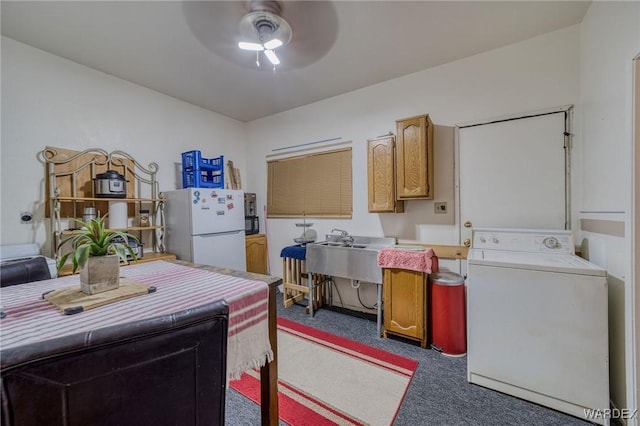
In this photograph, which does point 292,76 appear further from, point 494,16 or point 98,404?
point 98,404

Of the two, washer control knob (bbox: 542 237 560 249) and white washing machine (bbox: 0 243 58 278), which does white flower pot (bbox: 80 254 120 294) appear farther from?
washer control knob (bbox: 542 237 560 249)

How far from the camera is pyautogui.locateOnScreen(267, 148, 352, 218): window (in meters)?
3.39

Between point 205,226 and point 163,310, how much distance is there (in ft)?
7.76

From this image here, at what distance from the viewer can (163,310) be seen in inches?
35.6

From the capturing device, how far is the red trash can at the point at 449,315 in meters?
2.23

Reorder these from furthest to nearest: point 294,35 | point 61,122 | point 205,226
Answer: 1. point 205,226
2. point 61,122
3. point 294,35

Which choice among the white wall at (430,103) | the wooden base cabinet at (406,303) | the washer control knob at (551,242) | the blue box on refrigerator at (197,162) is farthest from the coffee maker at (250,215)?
the washer control knob at (551,242)

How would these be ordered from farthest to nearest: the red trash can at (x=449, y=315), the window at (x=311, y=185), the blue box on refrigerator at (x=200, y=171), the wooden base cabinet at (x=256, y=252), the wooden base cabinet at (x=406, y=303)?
1. the wooden base cabinet at (x=256, y=252)
2. the window at (x=311, y=185)
3. the blue box on refrigerator at (x=200, y=171)
4. the wooden base cabinet at (x=406, y=303)
5. the red trash can at (x=449, y=315)

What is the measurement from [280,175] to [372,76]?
1.87 meters

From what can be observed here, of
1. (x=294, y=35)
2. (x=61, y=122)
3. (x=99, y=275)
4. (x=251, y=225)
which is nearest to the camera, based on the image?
(x=99, y=275)

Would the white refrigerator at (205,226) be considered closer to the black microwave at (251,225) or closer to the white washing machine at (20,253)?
the black microwave at (251,225)

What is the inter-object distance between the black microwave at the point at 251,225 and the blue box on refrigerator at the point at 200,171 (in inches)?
28.0

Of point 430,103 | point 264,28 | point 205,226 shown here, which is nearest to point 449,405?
point 430,103

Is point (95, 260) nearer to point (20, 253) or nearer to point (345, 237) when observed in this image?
point (20, 253)
